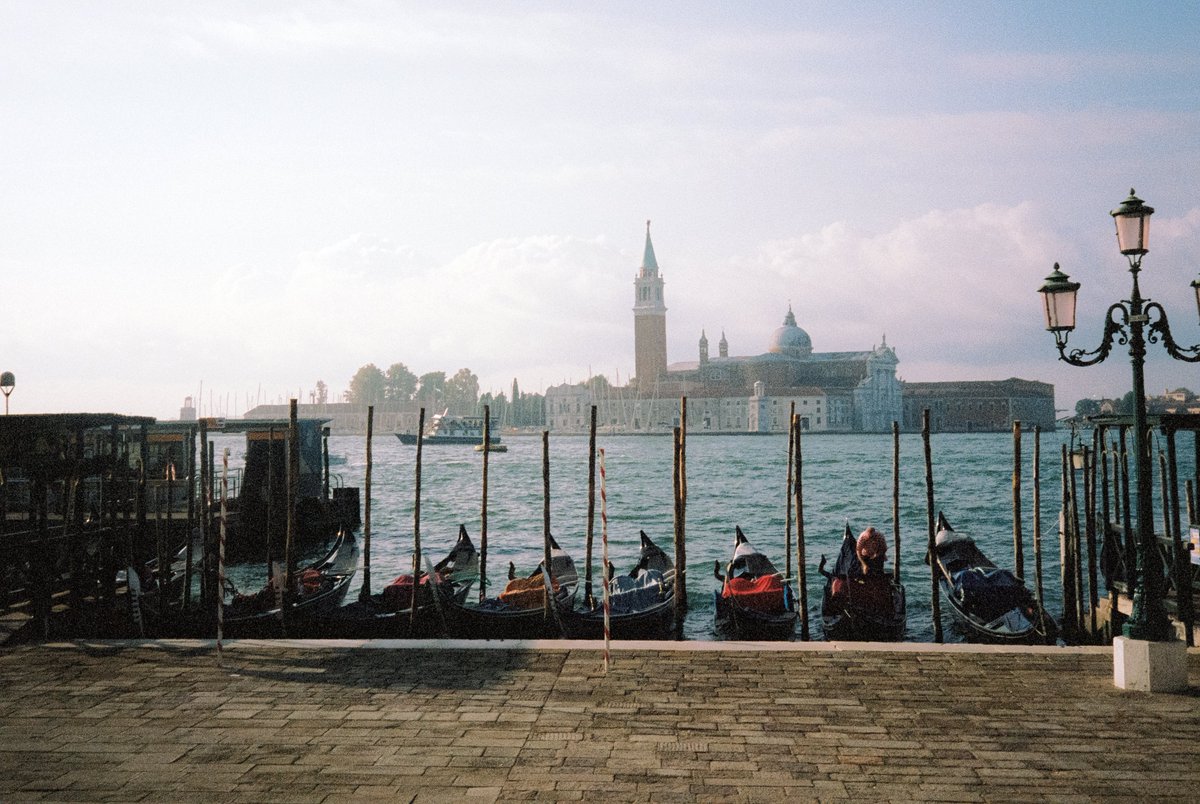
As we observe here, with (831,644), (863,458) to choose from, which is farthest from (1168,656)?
(863,458)

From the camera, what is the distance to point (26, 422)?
9562 mm

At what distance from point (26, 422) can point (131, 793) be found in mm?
6307

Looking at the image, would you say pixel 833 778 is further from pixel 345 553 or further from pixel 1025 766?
pixel 345 553

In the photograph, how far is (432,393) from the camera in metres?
153

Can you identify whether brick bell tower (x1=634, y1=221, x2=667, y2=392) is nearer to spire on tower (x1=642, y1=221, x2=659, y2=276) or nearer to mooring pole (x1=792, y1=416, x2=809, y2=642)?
spire on tower (x1=642, y1=221, x2=659, y2=276)

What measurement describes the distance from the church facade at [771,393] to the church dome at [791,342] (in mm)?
137

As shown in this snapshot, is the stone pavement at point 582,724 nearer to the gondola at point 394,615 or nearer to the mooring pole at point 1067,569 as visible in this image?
the gondola at point 394,615

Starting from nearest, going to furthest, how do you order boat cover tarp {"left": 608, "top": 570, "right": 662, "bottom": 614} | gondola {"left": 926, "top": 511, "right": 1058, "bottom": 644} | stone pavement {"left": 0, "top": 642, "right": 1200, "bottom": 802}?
stone pavement {"left": 0, "top": 642, "right": 1200, "bottom": 802}
gondola {"left": 926, "top": 511, "right": 1058, "bottom": 644}
boat cover tarp {"left": 608, "top": 570, "right": 662, "bottom": 614}

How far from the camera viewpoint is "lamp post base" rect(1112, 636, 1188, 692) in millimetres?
6027

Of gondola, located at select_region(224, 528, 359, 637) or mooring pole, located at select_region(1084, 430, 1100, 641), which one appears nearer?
mooring pole, located at select_region(1084, 430, 1100, 641)

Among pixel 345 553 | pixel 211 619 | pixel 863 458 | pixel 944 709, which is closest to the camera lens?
pixel 944 709

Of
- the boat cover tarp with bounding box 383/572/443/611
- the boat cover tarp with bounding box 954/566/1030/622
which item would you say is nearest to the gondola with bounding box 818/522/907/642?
the boat cover tarp with bounding box 954/566/1030/622

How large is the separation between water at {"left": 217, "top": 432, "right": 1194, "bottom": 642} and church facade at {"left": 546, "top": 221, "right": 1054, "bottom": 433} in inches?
1534

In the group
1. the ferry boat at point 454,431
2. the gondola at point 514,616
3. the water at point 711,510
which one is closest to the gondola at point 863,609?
the water at point 711,510
